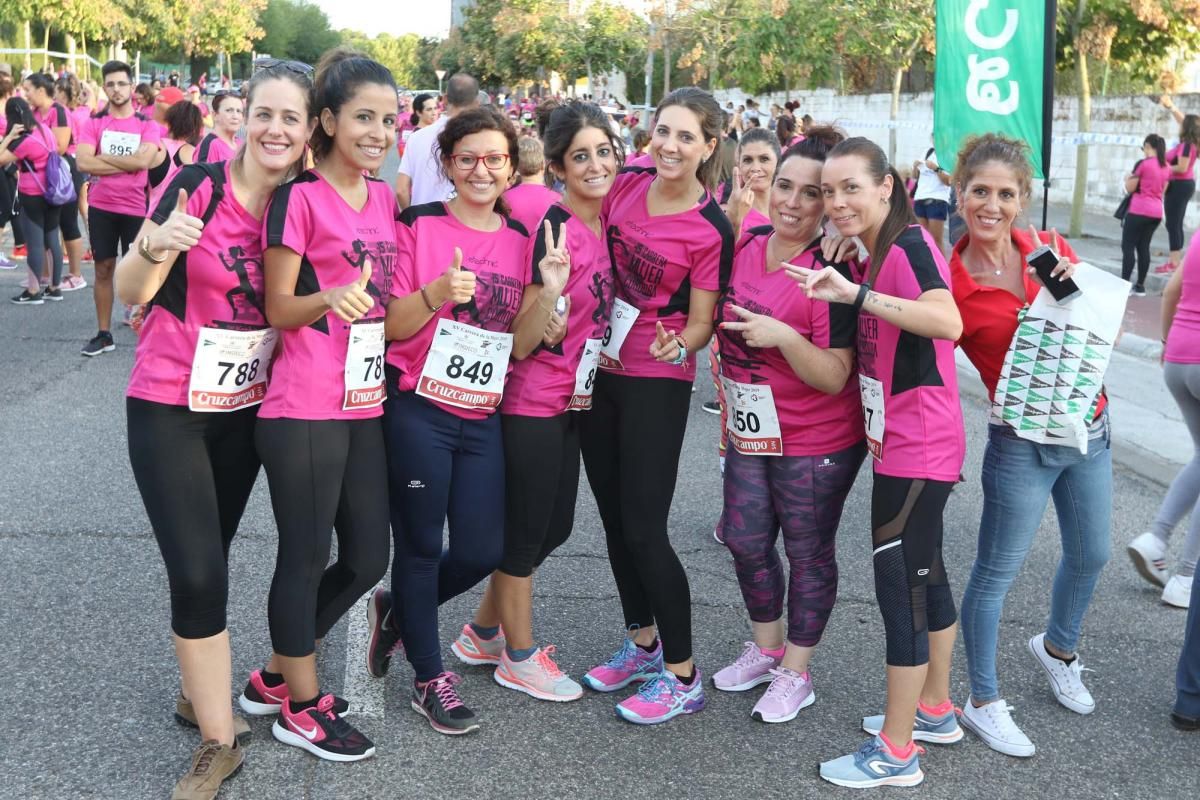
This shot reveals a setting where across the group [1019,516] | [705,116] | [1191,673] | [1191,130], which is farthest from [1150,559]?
[1191,130]

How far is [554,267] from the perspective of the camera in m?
→ 3.46

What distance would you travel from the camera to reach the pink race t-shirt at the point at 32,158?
396 inches

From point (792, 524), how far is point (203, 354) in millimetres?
1809

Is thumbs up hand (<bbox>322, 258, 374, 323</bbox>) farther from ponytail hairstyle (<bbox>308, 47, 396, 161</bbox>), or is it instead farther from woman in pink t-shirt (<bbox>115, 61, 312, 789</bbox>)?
ponytail hairstyle (<bbox>308, 47, 396, 161</bbox>)

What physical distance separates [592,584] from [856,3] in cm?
2251

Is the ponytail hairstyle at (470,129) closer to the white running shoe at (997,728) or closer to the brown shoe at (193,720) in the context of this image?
the brown shoe at (193,720)

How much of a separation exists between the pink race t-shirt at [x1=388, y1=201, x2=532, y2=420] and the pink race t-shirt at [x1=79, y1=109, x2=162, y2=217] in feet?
18.2

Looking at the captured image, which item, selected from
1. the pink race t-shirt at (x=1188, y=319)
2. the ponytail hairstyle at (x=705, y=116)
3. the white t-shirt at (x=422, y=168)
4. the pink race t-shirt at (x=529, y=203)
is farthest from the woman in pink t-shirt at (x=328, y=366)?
the white t-shirt at (x=422, y=168)

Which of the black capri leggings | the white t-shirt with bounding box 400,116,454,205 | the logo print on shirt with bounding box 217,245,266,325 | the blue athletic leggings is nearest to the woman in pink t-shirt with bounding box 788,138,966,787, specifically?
the blue athletic leggings

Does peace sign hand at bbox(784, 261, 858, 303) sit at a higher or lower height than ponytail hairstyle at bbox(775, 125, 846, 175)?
lower

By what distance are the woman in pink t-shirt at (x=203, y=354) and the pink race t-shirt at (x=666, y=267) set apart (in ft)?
3.42

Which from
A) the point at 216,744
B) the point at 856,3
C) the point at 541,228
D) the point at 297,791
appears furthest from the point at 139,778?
the point at 856,3

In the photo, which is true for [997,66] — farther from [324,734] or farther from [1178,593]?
[324,734]

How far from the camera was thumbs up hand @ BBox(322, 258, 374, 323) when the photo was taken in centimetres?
305
